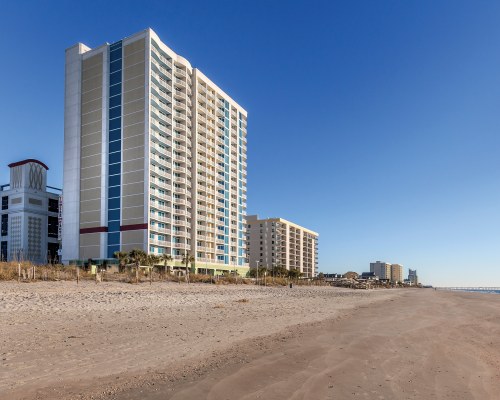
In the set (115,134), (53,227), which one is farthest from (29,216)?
(115,134)

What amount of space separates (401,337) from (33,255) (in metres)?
104

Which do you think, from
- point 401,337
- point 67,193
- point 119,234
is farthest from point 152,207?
point 401,337

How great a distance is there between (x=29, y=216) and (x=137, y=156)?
3294 centimetres

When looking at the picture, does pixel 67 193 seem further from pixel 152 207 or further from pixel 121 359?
pixel 121 359

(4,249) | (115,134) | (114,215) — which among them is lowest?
(4,249)

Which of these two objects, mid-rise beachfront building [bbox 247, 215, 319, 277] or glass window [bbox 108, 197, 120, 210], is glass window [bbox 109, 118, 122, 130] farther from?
mid-rise beachfront building [bbox 247, 215, 319, 277]

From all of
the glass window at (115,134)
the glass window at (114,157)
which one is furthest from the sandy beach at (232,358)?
the glass window at (115,134)

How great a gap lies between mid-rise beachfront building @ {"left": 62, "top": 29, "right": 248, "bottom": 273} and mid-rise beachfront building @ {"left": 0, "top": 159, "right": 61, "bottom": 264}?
9.71 meters

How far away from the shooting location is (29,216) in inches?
3957

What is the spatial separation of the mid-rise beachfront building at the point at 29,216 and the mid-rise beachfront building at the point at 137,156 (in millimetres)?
9709

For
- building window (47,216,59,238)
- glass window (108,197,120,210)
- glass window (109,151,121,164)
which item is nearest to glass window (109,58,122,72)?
glass window (109,151,121,164)

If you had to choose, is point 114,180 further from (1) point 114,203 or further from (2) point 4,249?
(2) point 4,249

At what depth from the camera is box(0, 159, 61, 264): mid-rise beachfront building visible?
99.1 meters

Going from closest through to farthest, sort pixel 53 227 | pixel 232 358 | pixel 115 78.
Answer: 1. pixel 232 358
2. pixel 115 78
3. pixel 53 227
